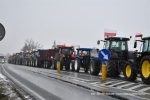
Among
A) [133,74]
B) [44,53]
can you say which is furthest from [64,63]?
[133,74]

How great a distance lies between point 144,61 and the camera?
1755 cm

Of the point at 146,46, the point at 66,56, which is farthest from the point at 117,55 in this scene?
the point at 66,56

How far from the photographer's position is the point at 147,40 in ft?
59.5

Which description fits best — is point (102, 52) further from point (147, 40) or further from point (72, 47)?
point (72, 47)

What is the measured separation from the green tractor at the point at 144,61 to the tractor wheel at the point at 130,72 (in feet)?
1.35

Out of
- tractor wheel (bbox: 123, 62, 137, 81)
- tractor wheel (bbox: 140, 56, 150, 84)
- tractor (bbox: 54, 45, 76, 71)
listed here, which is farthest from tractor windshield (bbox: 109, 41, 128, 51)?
tractor (bbox: 54, 45, 76, 71)

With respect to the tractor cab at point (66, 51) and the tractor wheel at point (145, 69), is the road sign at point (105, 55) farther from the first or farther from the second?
the tractor cab at point (66, 51)

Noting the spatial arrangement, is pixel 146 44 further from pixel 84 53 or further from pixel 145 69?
pixel 84 53

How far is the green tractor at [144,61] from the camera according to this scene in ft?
56.7

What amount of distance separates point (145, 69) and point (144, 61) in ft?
1.25

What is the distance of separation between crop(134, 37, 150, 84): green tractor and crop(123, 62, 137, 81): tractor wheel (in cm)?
41

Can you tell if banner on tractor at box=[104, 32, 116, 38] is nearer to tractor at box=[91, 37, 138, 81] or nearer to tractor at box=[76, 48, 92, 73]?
tractor at box=[91, 37, 138, 81]

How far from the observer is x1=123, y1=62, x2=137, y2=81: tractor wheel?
19141 millimetres

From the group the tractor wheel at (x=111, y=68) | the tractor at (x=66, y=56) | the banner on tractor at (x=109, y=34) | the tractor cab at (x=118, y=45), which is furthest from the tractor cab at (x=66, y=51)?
the tractor wheel at (x=111, y=68)
